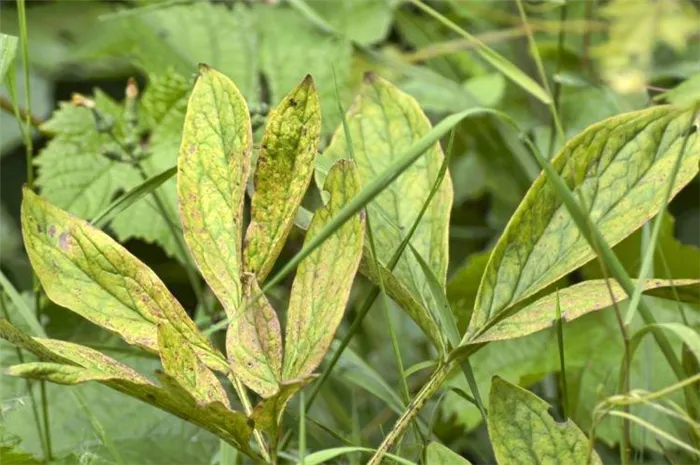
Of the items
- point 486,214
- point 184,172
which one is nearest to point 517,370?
point 184,172

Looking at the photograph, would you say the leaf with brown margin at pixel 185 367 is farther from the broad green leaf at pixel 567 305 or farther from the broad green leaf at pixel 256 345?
the broad green leaf at pixel 567 305

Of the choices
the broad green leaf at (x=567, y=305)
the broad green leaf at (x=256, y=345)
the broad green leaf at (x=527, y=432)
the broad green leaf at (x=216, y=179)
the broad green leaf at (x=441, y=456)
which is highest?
the broad green leaf at (x=216, y=179)

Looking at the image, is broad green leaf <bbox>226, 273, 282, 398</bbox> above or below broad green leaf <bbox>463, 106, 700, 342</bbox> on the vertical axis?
below

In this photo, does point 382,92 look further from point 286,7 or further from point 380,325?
point 286,7

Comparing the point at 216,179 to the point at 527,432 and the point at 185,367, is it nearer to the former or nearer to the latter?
the point at 185,367

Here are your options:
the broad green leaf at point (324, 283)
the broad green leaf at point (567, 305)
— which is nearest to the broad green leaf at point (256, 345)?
the broad green leaf at point (324, 283)

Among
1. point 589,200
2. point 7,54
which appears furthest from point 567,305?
point 7,54

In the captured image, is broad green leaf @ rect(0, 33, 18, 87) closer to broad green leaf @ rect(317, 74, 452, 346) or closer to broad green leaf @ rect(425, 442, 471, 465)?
broad green leaf @ rect(317, 74, 452, 346)

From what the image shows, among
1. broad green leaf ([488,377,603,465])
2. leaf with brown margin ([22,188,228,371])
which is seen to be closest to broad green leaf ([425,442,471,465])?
broad green leaf ([488,377,603,465])

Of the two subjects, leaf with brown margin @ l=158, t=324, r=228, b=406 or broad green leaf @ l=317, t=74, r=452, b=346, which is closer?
leaf with brown margin @ l=158, t=324, r=228, b=406
